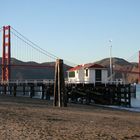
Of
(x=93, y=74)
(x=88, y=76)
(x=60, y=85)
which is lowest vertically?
(x=60, y=85)

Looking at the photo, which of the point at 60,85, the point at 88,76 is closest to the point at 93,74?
the point at 88,76

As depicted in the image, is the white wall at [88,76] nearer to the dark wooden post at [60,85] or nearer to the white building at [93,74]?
the white building at [93,74]

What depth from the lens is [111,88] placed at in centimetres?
4762

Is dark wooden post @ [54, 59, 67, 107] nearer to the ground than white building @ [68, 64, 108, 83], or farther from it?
nearer to the ground

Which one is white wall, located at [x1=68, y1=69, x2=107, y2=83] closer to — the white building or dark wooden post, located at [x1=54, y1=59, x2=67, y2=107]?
the white building

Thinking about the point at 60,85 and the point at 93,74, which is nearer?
the point at 60,85

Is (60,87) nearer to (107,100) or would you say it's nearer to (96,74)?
(107,100)

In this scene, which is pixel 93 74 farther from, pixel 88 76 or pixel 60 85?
pixel 60 85

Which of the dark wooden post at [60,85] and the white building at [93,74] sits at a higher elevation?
the white building at [93,74]

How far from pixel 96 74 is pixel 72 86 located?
3.66m

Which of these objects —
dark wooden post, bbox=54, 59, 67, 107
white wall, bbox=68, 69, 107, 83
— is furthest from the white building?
dark wooden post, bbox=54, 59, 67, 107

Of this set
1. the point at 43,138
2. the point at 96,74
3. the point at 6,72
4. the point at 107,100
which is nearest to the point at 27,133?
the point at 43,138

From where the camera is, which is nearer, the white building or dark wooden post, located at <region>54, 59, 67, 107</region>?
dark wooden post, located at <region>54, 59, 67, 107</region>

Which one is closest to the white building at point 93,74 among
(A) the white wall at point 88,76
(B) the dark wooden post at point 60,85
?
(A) the white wall at point 88,76
